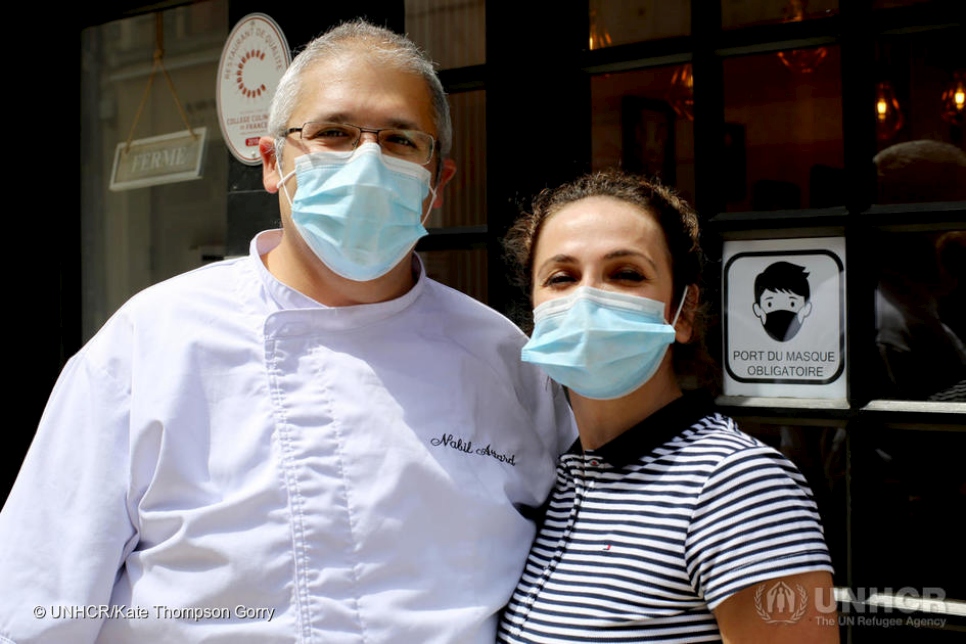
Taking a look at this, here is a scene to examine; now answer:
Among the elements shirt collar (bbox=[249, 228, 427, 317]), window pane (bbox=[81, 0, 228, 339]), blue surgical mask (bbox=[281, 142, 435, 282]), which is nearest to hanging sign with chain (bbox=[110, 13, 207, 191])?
window pane (bbox=[81, 0, 228, 339])

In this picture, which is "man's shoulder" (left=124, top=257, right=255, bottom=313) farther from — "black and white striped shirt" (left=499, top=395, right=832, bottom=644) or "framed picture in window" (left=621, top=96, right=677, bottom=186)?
"framed picture in window" (left=621, top=96, right=677, bottom=186)

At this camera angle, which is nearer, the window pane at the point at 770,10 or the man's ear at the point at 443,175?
the man's ear at the point at 443,175

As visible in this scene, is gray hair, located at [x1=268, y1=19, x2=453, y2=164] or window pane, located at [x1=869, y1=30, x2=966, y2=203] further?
window pane, located at [x1=869, y1=30, x2=966, y2=203]

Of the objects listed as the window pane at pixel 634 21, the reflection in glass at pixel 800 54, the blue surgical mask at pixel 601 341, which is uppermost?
the window pane at pixel 634 21

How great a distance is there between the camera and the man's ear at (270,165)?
207cm

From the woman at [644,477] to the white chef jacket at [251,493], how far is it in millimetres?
179

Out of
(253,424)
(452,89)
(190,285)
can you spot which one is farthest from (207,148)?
(253,424)

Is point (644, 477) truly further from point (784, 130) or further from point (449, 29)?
point (449, 29)

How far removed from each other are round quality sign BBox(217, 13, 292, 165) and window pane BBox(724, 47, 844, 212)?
138 cm

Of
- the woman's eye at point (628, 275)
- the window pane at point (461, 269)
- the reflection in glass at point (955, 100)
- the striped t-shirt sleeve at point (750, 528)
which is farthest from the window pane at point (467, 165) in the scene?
the striped t-shirt sleeve at point (750, 528)

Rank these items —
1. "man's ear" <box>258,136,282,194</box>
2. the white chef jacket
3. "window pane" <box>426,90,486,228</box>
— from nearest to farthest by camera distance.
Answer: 1. the white chef jacket
2. "man's ear" <box>258,136,282,194</box>
3. "window pane" <box>426,90,486,228</box>

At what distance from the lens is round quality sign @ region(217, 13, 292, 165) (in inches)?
121

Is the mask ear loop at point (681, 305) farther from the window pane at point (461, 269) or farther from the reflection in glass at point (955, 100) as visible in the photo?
the window pane at point (461, 269)

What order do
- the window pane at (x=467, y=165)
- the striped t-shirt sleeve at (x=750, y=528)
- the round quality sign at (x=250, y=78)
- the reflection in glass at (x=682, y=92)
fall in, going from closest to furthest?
the striped t-shirt sleeve at (x=750, y=528) → the reflection in glass at (x=682, y=92) → the window pane at (x=467, y=165) → the round quality sign at (x=250, y=78)
